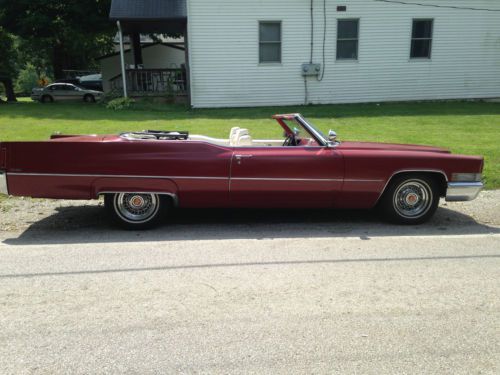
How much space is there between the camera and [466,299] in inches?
146

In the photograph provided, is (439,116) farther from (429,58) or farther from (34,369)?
(34,369)

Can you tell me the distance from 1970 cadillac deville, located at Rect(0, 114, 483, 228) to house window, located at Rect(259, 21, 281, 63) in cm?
1236

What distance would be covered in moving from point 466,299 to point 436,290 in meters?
0.24

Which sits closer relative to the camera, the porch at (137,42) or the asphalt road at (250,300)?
the asphalt road at (250,300)

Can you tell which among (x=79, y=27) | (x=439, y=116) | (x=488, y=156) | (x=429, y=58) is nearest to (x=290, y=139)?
(x=488, y=156)

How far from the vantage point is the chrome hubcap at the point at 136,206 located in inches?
214

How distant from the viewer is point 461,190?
561cm

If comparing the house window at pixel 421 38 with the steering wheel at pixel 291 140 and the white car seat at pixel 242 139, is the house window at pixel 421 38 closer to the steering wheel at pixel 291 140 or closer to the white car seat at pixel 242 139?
the steering wheel at pixel 291 140

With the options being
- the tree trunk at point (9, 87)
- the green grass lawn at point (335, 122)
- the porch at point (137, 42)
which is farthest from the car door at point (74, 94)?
the green grass lawn at point (335, 122)

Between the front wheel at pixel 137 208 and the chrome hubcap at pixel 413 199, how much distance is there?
2804 millimetres

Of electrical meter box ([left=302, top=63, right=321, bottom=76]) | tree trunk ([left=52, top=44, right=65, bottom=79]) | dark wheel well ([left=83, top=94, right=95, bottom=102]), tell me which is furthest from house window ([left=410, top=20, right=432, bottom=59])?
tree trunk ([left=52, top=44, right=65, bottom=79])

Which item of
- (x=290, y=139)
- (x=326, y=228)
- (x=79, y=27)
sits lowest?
(x=326, y=228)

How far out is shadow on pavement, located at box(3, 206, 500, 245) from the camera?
5266 mm

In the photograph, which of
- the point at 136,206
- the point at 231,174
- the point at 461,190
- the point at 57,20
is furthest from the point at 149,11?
the point at 461,190
